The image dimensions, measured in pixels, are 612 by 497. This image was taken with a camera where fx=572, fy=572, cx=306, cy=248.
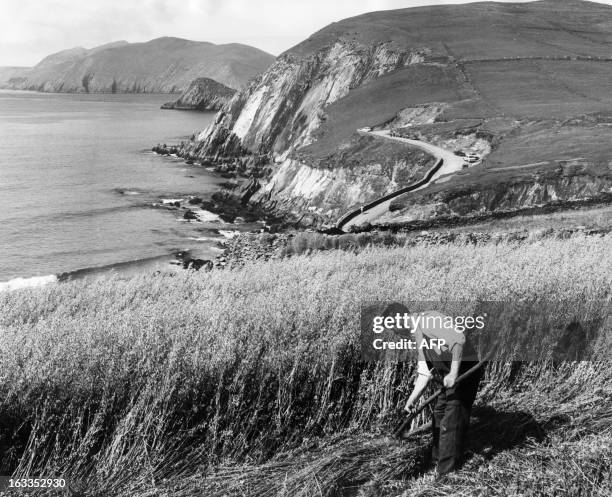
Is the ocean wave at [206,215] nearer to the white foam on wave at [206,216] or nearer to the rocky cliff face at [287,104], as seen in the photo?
the white foam on wave at [206,216]

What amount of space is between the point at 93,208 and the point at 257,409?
177ft

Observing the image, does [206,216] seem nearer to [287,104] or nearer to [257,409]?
[287,104]

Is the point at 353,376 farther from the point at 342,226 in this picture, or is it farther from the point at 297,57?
the point at 297,57

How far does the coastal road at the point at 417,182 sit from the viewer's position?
136 ft

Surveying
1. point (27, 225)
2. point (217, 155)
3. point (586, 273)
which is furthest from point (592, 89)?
point (586, 273)

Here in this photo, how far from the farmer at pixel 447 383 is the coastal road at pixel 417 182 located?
32.9 metres

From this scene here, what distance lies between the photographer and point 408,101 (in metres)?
80.9

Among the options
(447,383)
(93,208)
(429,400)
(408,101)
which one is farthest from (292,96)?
(447,383)

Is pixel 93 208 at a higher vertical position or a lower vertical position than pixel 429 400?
lower

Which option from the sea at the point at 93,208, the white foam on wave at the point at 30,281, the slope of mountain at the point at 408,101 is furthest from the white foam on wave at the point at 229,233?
the white foam on wave at the point at 30,281

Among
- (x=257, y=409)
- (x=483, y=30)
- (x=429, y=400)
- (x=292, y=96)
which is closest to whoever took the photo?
(x=429, y=400)

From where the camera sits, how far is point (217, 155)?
90.7 meters

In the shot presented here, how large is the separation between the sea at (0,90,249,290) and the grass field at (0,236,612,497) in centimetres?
1602

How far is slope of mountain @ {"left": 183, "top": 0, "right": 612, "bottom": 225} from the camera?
53375 mm
